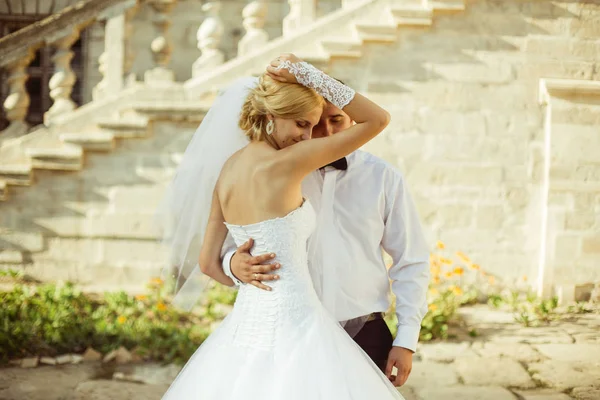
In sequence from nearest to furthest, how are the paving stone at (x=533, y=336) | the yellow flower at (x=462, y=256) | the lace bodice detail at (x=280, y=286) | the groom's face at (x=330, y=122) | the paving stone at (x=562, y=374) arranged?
the lace bodice detail at (x=280, y=286), the groom's face at (x=330, y=122), the paving stone at (x=562, y=374), the paving stone at (x=533, y=336), the yellow flower at (x=462, y=256)

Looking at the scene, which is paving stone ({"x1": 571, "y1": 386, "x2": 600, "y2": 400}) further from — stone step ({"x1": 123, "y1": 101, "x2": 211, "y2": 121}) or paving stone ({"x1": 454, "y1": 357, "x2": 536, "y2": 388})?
stone step ({"x1": 123, "y1": 101, "x2": 211, "y2": 121})

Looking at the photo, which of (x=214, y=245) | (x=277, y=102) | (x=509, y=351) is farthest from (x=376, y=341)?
(x=509, y=351)

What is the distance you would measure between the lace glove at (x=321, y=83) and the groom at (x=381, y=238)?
0.59 feet

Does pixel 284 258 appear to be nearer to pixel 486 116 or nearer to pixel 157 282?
pixel 157 282

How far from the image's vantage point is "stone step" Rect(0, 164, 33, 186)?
236 inches

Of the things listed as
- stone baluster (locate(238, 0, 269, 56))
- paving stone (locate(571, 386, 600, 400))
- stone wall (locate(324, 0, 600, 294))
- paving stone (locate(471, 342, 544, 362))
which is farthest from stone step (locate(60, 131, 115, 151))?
paving stone (locate(571, 386, 600, 400))

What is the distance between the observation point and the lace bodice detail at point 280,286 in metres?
2.34

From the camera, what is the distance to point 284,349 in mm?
2289

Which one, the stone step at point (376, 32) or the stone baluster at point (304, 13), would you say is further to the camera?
the stone baluster at point (304, 13)

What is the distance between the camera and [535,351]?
501 cm

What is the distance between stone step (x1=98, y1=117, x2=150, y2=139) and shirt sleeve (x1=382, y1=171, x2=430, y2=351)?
3.94 meters

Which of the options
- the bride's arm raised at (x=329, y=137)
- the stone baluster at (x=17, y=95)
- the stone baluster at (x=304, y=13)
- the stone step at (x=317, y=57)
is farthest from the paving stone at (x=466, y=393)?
the stone baluster at (x=17, y=95)

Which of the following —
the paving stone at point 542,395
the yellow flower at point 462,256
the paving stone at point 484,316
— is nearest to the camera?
the paving stone at point 542,395

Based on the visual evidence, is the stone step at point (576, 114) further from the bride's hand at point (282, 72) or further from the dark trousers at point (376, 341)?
the bride's hand at point (282, 72)
